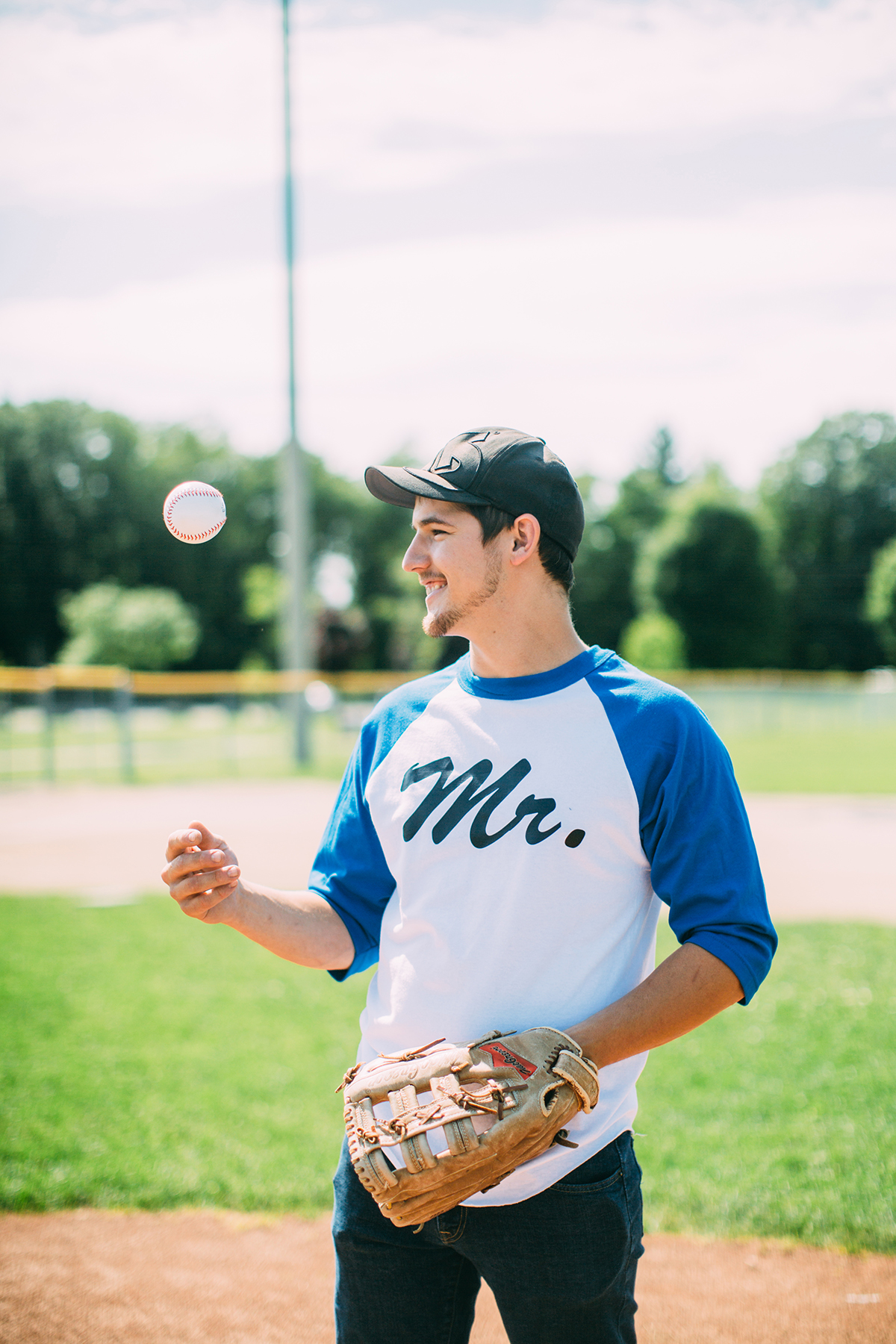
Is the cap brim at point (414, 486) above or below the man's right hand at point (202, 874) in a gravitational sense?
above

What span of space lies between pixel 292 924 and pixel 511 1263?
751mm

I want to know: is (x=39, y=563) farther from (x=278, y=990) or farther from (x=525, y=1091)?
(x=525, y=1091)

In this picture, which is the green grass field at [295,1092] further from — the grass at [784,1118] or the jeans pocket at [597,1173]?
the jeans pocket at [597,1173]

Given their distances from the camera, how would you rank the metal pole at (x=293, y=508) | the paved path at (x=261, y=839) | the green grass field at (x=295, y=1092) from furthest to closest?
the metal pole at (x=293, y=508) < the paved path at (x=261, y=839) < the green grass field at (x=295, y=1092)

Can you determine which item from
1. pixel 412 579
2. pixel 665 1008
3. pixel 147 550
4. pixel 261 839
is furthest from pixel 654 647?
pixel 665 1008

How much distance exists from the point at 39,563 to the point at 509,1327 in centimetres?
5050

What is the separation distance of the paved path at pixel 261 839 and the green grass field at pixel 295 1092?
1.95 m

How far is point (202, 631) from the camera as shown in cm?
4778

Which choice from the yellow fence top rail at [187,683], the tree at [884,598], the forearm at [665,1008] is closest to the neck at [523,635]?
the forearm at [665,1008]

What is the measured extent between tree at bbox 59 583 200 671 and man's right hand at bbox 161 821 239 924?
29.3 m

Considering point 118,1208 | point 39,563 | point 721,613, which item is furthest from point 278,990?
point 39,563

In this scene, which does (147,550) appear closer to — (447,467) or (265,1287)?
(265,1287)

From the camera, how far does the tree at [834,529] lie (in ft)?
149

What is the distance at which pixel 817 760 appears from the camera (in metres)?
21.7
